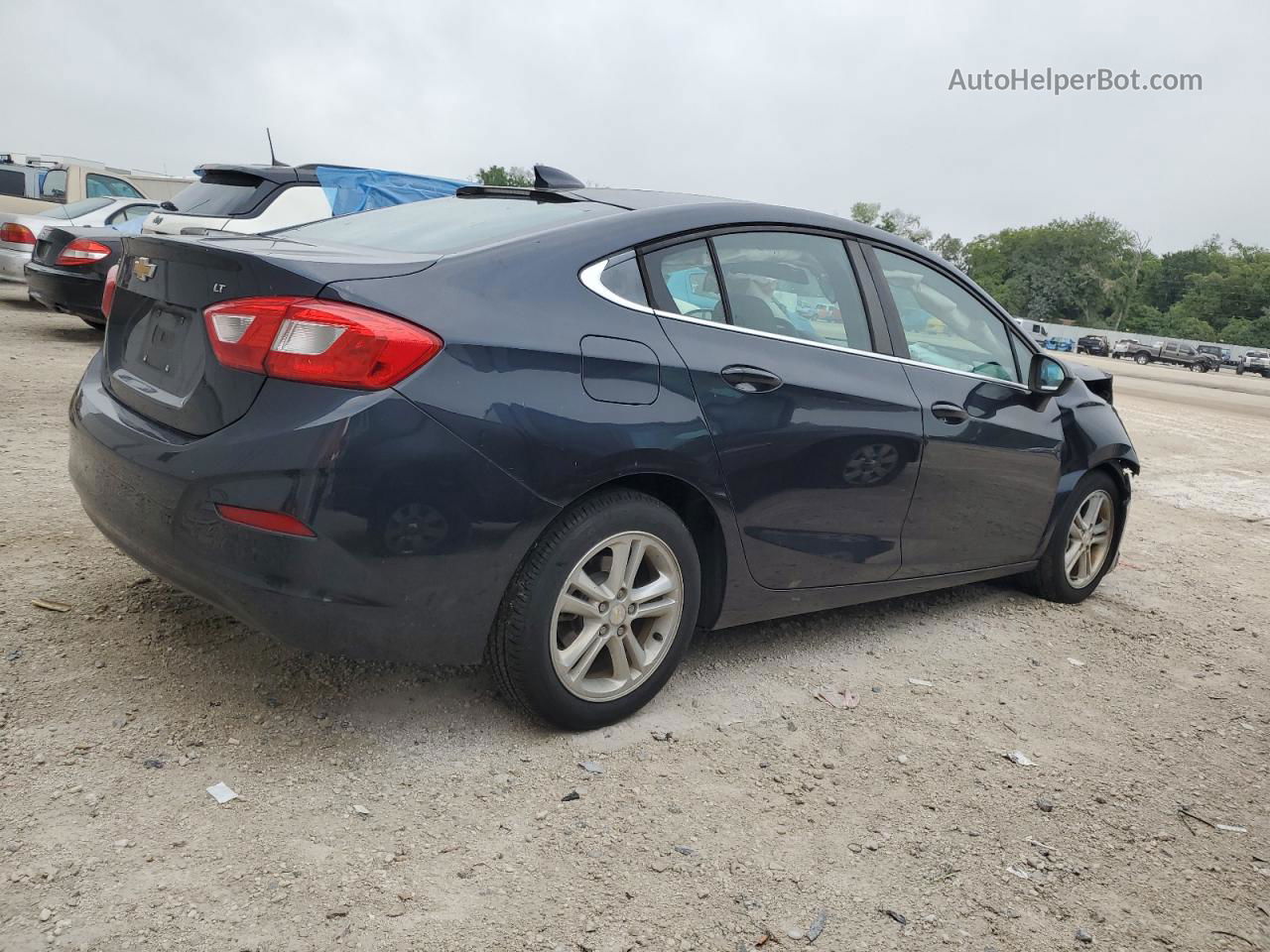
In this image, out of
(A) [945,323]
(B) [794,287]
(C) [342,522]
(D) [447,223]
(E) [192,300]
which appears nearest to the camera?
(C) [342,522]

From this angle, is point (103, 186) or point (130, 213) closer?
point (130, 213)

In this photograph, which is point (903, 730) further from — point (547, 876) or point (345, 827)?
point (345, 827)

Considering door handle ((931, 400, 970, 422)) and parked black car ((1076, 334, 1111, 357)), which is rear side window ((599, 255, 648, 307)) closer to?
door handle ((931, 400, 970, 422))

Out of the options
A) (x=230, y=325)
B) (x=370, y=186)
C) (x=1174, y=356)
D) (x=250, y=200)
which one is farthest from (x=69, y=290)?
(x=1174, y=356)

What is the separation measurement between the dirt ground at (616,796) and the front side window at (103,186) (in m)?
13.7

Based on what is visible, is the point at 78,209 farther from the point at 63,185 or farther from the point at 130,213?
the point at 63,185

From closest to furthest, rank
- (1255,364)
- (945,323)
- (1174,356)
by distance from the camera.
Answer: (945,323) → (1255,364) → (1174,356)

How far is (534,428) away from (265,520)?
26.7 inches

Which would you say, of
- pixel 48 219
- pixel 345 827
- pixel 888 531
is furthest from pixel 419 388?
pixel 48 219

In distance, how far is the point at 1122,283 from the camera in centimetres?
10350

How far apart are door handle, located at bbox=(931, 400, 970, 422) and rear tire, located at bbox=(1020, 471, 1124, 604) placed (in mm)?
1054

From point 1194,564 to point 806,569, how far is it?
146 inches

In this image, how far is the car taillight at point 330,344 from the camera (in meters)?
2.49

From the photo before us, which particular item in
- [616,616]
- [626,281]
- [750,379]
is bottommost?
[616,616]
